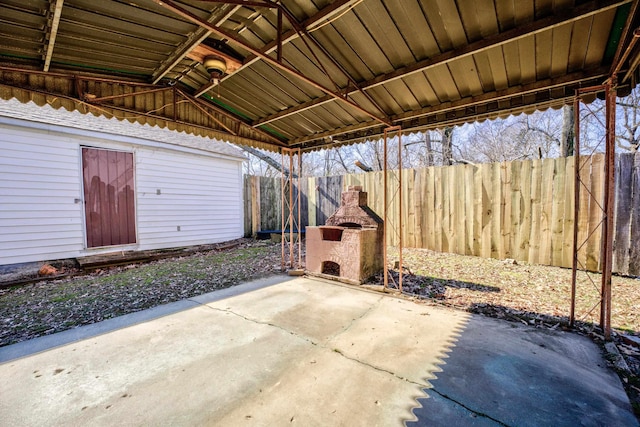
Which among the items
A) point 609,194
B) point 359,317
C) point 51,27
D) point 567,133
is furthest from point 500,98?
point 567,133

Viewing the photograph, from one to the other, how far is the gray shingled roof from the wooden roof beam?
13.4 ft

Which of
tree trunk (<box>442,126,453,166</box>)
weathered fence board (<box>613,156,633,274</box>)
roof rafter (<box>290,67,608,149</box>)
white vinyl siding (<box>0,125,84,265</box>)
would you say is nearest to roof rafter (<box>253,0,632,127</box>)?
roof rafter (<box>290,67,608,149</box>)

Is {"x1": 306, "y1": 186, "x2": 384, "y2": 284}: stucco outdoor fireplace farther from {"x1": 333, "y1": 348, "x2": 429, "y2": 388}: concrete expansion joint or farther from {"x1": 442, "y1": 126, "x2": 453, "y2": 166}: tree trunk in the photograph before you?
{"x1": 442, "y1": 126, "x2": 453, "y2": 166}: tree trunk

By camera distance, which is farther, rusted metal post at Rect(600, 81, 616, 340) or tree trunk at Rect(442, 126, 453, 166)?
tree trunk at Rect(442, 126, 453, 166)

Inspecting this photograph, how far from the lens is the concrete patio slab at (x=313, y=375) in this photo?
1728 millimetres

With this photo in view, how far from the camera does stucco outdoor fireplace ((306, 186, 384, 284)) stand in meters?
4.56

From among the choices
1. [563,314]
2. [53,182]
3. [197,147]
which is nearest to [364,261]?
[563,314]

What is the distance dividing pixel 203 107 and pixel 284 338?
3.75 metres

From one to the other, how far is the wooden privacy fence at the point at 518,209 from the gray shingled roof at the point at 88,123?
5.86m

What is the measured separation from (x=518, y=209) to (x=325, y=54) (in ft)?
17.5


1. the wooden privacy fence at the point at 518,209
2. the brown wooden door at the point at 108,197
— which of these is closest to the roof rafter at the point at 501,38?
the wooden privacy fence at the point at 518,209

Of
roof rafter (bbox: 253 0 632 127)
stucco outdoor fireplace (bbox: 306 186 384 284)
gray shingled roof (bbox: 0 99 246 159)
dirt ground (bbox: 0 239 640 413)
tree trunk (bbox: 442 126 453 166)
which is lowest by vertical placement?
dirt ground (bbox: 0 239 640 413)

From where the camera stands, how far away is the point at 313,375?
2107mm

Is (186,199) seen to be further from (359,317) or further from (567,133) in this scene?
(567,133)
